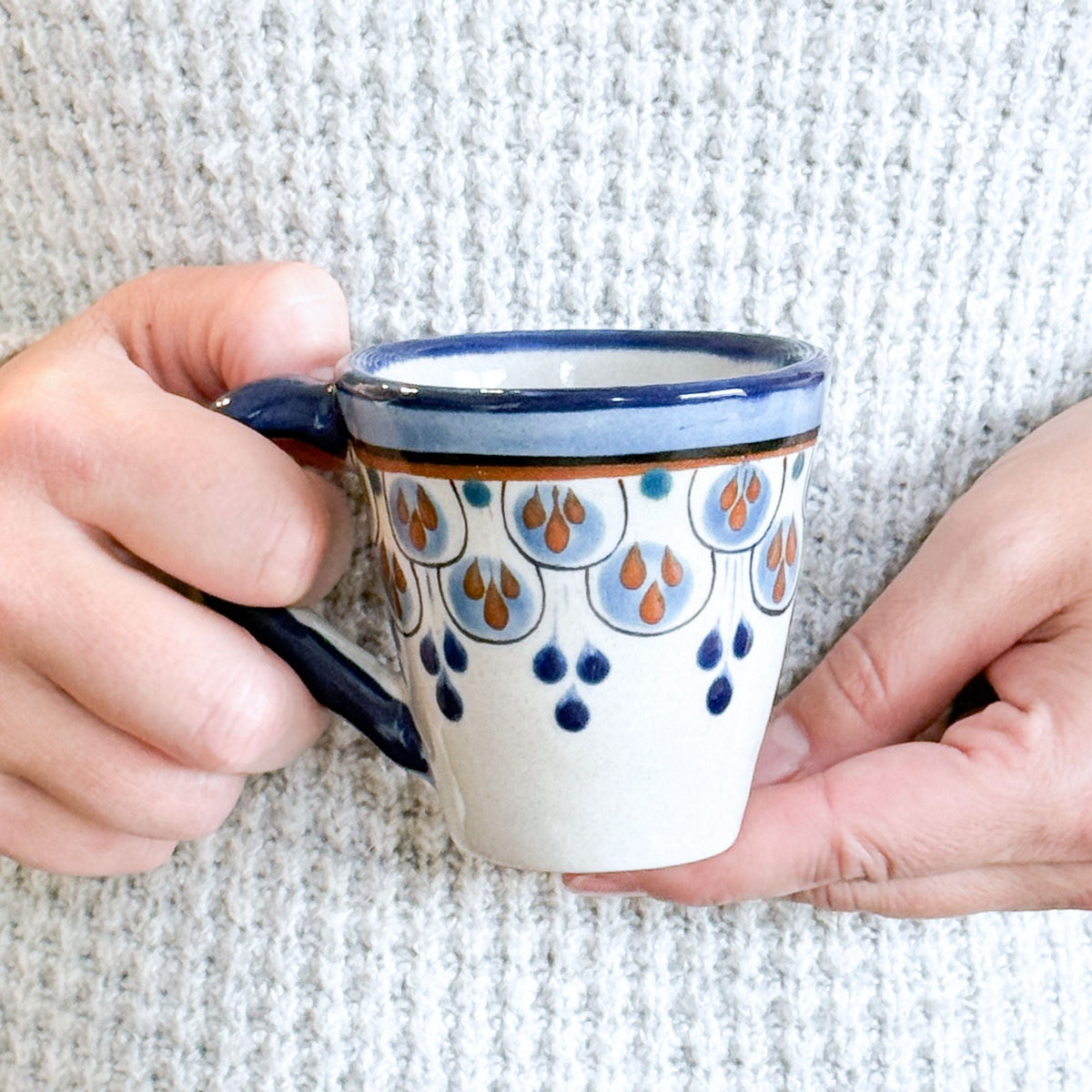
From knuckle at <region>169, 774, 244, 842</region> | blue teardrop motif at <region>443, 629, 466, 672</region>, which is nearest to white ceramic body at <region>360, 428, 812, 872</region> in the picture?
blue teardrop motif at <region>443, 629, 466, 672</region>

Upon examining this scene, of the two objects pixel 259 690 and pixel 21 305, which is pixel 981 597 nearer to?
pixel 259 690

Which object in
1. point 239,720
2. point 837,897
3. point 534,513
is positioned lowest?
point 837,897

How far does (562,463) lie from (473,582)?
0.17 feet

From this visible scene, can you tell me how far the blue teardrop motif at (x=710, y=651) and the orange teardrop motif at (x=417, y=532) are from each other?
92mm

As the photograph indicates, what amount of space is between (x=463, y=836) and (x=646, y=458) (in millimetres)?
166

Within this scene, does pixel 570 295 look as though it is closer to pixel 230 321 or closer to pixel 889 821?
A: pixel 230 321

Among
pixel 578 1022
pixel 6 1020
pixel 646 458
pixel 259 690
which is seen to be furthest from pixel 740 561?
pixel 6 1020

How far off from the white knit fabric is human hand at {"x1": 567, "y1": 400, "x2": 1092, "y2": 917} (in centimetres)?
5

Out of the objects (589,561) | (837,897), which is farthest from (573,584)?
(837,897)

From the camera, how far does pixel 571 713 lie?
0.38m

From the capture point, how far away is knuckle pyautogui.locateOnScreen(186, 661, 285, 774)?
43 cm

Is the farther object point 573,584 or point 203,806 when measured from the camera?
point 203,806

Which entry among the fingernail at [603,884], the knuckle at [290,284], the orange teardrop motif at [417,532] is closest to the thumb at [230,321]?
the knuckle at [290,284]

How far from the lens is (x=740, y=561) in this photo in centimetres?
38
